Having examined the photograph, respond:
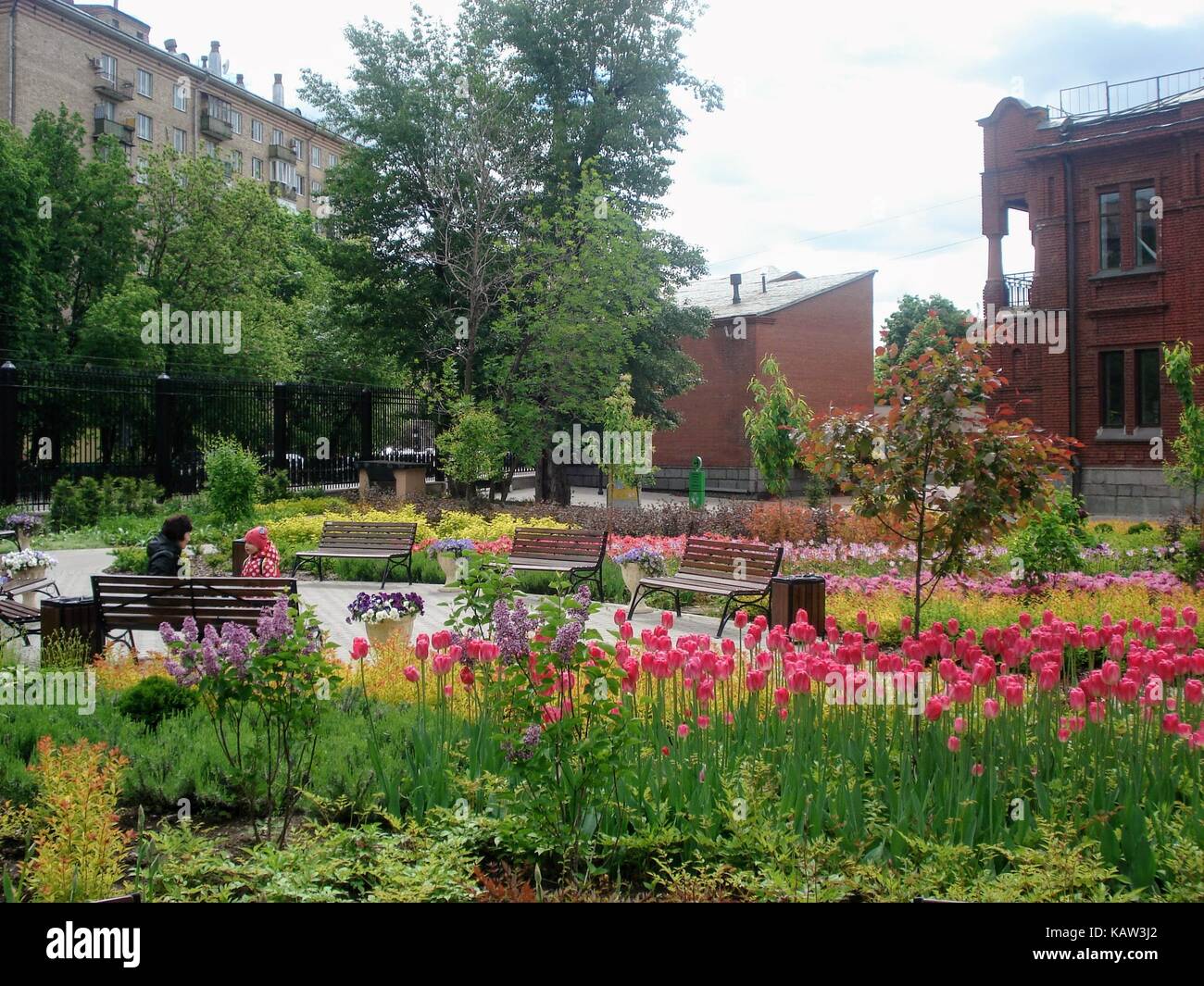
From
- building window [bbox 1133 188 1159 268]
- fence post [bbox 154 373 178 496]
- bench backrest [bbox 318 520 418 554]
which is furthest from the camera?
building window [bbox 1133 188 1159 268]

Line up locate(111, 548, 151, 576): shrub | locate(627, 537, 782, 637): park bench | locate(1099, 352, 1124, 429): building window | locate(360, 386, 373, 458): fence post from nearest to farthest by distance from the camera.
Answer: locate(627, 537, 782, 637): park bench, locate(111, 548, 151, 576): shrub, locate(1099, 352, 1124, 429): building window, locate(360, 386, 373, 458): fence post

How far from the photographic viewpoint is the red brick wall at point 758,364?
1388 inches

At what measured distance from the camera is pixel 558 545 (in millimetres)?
12875

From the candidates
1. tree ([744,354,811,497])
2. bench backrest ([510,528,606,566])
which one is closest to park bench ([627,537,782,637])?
bench backrest ([510,528,606,566])

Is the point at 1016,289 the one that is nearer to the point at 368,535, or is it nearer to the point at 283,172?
the point at 368,535

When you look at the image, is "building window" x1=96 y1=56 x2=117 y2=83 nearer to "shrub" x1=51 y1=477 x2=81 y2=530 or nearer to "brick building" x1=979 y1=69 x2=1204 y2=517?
"shrub" x1=51 y1=477 x2=81 y2=530

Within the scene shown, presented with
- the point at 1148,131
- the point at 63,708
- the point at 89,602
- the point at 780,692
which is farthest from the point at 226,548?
the point at 1148,131

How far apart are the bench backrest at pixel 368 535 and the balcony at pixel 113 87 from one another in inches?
1551

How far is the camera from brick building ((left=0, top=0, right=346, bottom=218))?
130 ft

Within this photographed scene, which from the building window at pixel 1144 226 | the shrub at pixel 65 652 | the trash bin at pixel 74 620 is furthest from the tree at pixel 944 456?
the building window at pixel 1144 226

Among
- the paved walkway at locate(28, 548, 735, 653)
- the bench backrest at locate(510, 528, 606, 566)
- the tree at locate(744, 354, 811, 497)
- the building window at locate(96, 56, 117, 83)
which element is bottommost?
the paved walkway at locate(28, 548, 735, 653)

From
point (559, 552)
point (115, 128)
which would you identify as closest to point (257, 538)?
point (559, 552)
